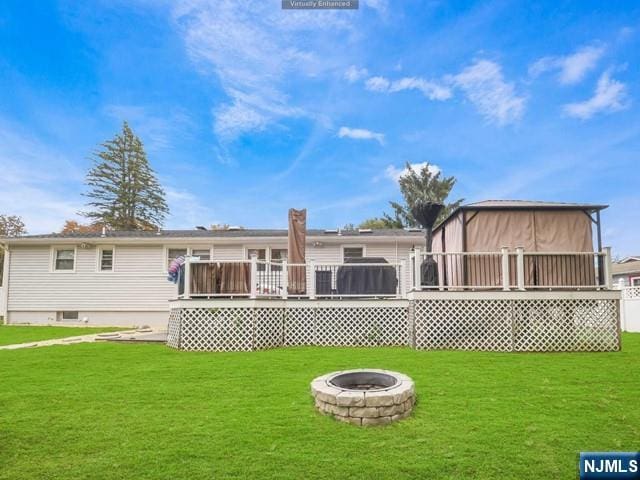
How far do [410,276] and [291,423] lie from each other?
4753 mm

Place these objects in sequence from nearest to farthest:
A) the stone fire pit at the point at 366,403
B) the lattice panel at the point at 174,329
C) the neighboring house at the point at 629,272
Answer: the stone fire pit at the point at 366,403
the lattice panel at the point at 174,329
the neighboring house at the point at 629,272

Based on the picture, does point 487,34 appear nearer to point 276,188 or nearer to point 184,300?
point 184,300

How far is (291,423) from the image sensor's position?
11.0 feet

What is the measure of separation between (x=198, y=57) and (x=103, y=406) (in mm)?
12726

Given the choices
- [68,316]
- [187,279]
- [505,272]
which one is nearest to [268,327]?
[187,279]

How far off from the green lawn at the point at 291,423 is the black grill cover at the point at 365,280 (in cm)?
228

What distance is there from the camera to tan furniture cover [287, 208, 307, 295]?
26.1 ft

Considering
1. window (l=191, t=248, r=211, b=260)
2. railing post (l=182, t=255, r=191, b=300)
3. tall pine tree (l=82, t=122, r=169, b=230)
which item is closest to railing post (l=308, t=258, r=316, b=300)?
railing post (l=182, t=255, r=191, b=300)

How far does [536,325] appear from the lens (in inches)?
268

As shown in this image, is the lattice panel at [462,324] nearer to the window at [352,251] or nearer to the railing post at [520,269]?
the railing post at [520,269]

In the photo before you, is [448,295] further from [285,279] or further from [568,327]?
[285,279]

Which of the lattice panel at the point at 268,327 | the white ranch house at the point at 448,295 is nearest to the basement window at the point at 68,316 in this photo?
the white ranch house at the point at 448,295

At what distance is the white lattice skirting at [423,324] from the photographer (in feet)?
22.2

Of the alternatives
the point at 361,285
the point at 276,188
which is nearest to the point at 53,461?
the point at 361,285
